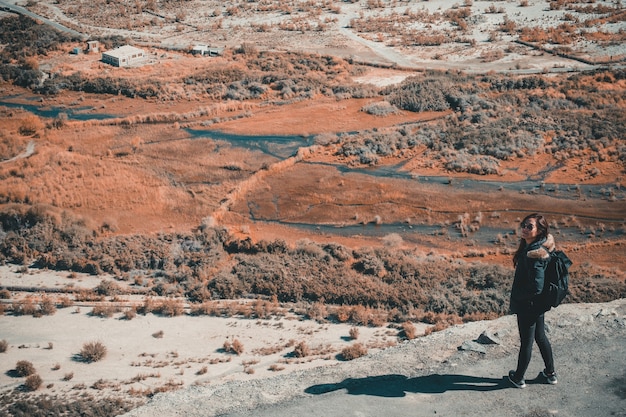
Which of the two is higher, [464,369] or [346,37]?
[346,37]

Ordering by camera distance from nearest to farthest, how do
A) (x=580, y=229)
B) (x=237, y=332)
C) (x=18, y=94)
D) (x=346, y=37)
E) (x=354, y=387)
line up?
1. (x=354, y=387)
2. (x=237, y=332)
3. (x=580, y=229)
4. (x=18, y=94)
5. (x=346, y=37)

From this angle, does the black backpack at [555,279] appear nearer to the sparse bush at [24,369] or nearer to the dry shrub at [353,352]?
the dry shrub at [353,352]

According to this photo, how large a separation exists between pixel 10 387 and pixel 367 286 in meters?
10.1

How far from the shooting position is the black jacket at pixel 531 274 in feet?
28.7

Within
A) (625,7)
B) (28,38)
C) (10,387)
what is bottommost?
(10,387)

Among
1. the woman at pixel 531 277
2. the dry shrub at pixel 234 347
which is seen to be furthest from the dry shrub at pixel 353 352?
the woman at pixel 531 277

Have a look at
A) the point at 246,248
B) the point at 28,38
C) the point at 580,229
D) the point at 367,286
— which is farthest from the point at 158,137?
the point at 28,38

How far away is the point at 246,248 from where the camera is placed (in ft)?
74.7

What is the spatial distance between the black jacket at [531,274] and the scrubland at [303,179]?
707cm

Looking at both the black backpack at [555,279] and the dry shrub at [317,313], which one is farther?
the dry shrub at [317,313]

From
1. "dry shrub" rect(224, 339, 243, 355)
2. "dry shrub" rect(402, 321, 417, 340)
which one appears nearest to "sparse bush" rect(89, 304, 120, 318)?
"dry shrub" rect(224, 339, 243, 355)

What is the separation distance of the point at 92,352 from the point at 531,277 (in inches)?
459

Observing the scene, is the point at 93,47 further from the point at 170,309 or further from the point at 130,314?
the point at 170,309

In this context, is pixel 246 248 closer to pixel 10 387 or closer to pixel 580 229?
pixel 10 387
